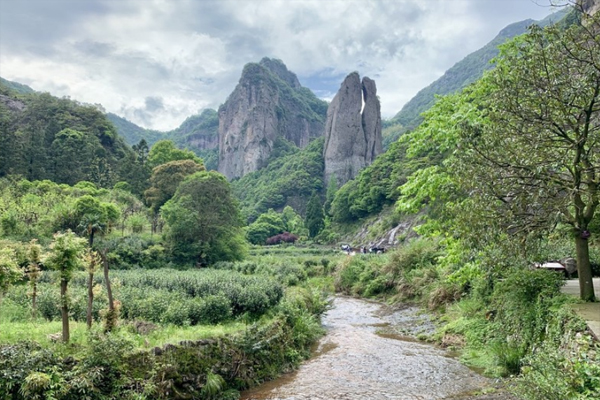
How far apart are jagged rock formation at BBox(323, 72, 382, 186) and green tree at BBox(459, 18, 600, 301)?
109 meters

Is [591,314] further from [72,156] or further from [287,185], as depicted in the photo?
[287,185]

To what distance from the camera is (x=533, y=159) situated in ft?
28.2

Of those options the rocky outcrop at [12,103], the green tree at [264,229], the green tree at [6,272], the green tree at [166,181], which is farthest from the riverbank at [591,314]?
the rocky outcrop at [12,103]

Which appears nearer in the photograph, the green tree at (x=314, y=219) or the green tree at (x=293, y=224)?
the green tree at (x=314, y=219)

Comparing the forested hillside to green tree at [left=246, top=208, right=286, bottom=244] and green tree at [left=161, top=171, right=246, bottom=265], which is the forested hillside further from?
green tree at [left=246, top=208, right=286, bottom=244]

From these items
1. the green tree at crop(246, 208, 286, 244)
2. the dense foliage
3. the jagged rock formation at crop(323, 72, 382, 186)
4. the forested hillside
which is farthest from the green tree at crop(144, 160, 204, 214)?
the jagged rock formation at crop(323, 72, 382, 186)

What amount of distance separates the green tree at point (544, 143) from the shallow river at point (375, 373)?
3.96 m

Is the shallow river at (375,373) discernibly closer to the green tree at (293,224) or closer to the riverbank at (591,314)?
the riverbank at (591,314)

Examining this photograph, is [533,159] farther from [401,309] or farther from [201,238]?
[201,238]

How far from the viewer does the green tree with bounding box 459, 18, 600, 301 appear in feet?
27.2

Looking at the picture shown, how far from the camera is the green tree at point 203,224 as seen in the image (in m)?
32.2

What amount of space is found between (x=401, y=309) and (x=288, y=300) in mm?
9071

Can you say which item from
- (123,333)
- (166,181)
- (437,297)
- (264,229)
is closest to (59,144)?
(166,181)

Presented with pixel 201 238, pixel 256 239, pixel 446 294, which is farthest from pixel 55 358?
pixel 256 239
